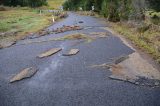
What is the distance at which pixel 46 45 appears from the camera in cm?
1800

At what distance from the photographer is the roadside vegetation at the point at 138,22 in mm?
15998

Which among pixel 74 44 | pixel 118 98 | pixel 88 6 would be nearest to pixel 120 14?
pixel 74 44

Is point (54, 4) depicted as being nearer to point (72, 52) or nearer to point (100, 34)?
point (100, 34)

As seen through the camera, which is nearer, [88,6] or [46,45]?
[46,45]

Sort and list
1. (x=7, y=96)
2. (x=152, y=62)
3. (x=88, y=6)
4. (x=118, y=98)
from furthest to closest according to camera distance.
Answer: (x=88, y=6) < (x=152, y=62) < (x=7, y=96) < (x=118, y=98)

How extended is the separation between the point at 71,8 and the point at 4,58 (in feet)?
185

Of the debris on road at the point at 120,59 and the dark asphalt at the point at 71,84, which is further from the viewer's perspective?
the debris on road at the point at 120,59

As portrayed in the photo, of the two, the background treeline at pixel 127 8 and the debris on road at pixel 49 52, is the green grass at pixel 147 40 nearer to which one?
the background treeline at pixel 127 8

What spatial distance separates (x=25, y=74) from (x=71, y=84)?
256 centimetres

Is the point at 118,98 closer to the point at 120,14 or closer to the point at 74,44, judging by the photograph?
the point at 74,44

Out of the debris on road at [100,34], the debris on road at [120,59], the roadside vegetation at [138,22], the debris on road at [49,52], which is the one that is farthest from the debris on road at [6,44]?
the debris on road at [120,59]

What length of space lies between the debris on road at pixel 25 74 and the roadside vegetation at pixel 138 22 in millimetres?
5651

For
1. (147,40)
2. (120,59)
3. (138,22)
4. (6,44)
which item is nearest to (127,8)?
(138,22)

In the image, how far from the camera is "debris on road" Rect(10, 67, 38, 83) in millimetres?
11349
